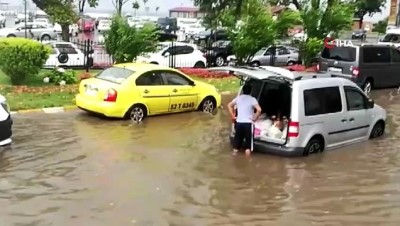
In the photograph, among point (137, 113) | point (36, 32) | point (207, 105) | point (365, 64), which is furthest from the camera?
point (36, 32)

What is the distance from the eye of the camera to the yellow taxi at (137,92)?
14.8m

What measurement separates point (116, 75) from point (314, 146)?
5692mm

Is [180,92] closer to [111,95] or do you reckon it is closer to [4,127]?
[111,95]

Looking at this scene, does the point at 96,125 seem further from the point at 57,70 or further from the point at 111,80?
the point at 57,70

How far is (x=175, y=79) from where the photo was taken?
16172 mm

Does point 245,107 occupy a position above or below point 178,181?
above

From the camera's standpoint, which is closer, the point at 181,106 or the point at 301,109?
the point at 301,109

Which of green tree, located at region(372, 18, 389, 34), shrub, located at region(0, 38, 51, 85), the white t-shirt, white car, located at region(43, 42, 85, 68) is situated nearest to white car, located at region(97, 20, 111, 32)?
white car, located at region(43, 42, 85, 68)

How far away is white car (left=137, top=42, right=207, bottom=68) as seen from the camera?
88.4 ft

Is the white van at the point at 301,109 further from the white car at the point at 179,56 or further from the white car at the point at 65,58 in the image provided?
the white car at the point at 65,58

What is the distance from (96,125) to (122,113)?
0.72m

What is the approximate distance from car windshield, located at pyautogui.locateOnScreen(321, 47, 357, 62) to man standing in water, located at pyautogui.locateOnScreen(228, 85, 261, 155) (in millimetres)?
10443

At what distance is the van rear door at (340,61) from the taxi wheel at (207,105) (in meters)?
5.98

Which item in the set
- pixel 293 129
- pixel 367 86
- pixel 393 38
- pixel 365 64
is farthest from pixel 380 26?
pixel 293 129
